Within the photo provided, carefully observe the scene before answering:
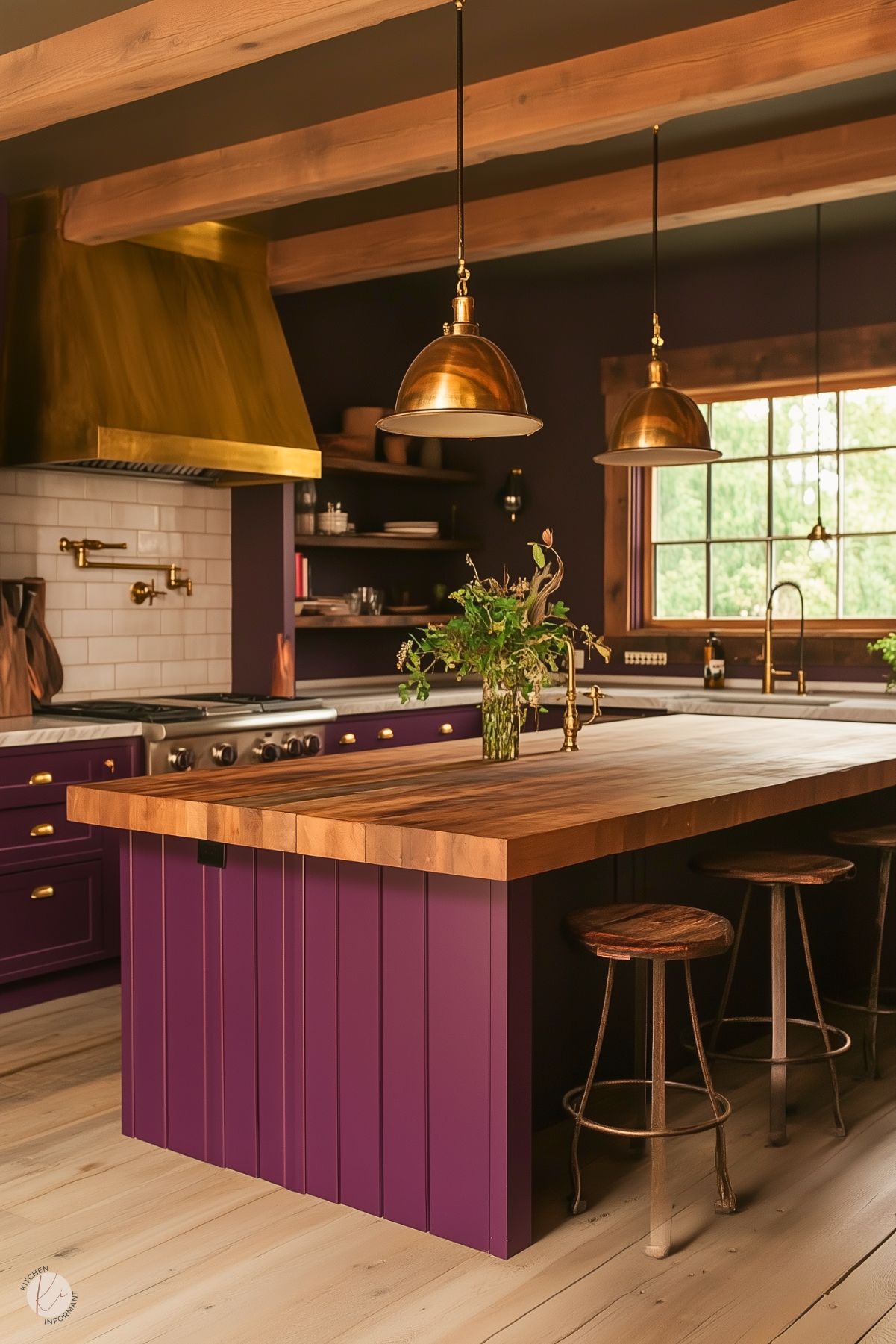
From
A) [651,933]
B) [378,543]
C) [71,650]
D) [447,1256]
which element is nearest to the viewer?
[447,1256]

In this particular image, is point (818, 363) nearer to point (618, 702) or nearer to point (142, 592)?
point (618, 702)

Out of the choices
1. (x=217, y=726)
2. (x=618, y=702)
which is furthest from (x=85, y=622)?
(x=618, y=702)

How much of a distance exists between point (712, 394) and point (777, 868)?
3558 mm

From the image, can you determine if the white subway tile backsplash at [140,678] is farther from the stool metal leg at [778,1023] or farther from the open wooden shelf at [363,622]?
the stool metal leg at [778,1023]

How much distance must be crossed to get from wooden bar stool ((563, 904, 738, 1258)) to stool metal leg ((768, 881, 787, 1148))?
379mm

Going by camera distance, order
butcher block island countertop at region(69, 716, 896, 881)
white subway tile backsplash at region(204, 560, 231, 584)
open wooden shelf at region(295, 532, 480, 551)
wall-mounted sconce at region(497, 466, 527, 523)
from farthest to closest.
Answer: wall-mounted sconce at region(497, 466, 527, 523) → open wooden shelf at region(295, 532, 480, 551) → white subway tile backsplash at region(204, 560, 231, 584) → butcher block island countertop at region(69, 716, 896, 881)

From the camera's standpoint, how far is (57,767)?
4.72m

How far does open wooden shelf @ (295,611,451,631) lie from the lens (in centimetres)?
643

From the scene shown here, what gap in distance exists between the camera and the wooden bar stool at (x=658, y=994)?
2.84m

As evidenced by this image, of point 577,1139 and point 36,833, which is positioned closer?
point 577,1139

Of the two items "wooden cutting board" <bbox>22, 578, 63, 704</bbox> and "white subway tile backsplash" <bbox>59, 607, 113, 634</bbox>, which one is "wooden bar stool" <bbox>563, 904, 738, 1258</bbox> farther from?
"white subway tile backsplash" <bbox>59, 607, 113, 634</bbox>

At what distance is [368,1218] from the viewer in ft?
9.79

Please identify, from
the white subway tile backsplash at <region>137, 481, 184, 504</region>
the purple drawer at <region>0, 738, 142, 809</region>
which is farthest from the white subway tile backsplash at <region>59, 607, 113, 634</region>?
the purple drawer at <region>0, 738, 142, 809</region>

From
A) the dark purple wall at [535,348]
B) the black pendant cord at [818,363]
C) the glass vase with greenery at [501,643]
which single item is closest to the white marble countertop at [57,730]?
the glass vase with greenery at [501,643]
